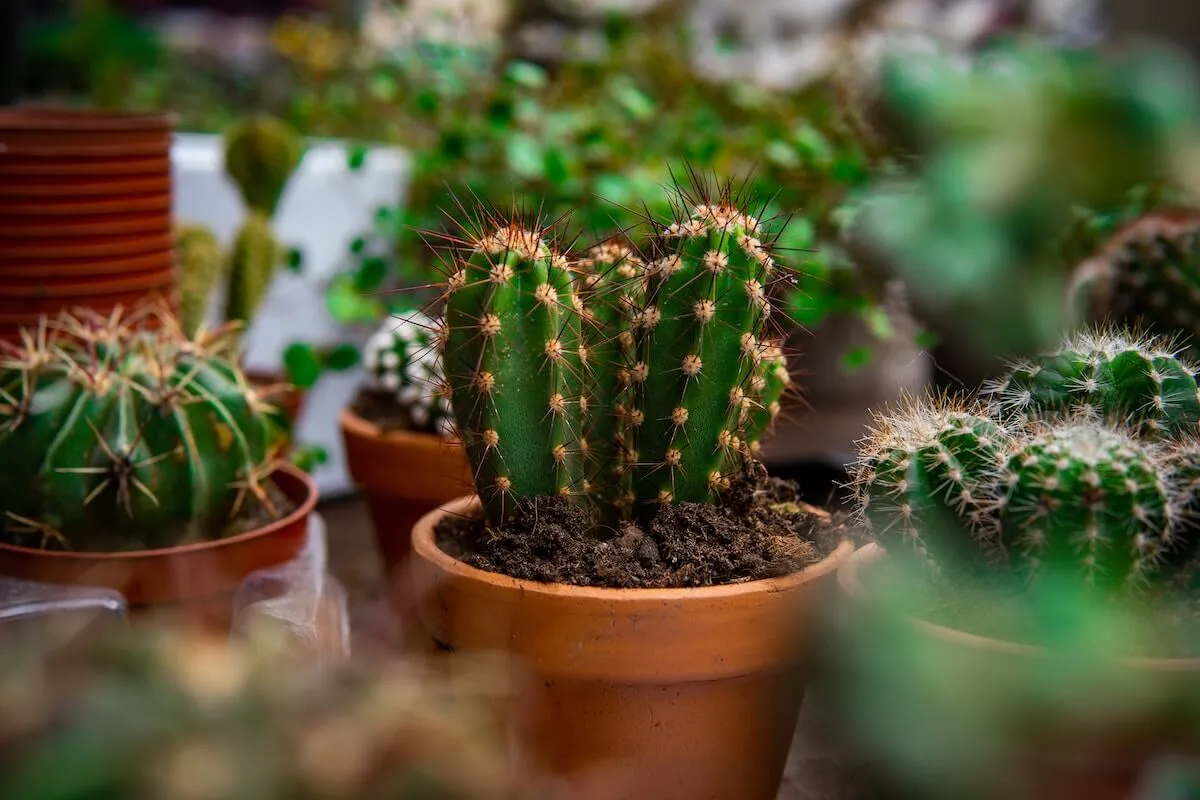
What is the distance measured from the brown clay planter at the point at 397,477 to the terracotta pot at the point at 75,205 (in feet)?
2.08

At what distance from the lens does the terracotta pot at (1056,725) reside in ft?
1.47

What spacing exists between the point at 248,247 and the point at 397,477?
33.1 inches

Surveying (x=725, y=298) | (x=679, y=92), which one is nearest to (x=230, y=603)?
(x=725, y=298)

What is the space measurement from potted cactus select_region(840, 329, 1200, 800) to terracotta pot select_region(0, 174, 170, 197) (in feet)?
5.52

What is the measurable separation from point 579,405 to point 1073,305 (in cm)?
127

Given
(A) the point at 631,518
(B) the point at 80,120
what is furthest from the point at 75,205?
(A) the point at 631,518

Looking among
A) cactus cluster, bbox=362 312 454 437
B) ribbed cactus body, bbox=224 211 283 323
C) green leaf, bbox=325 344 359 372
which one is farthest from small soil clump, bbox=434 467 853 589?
ribbed cactus body, bbox=224 211 283 323

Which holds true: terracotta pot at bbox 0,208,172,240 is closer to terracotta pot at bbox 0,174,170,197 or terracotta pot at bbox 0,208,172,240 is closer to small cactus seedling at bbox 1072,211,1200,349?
terracotta pot at bbox 0,174,170,197

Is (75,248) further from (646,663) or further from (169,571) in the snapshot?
(646,663)

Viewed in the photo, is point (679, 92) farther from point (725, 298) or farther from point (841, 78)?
point (725, 298)

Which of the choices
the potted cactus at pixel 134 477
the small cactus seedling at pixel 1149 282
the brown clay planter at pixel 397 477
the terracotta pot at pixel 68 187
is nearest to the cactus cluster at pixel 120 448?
the potted cactus at pixel 134 477

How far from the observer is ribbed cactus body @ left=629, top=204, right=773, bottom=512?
5.02 ft

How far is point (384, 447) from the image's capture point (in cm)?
239

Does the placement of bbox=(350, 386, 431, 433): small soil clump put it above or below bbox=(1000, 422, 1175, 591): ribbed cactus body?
below
